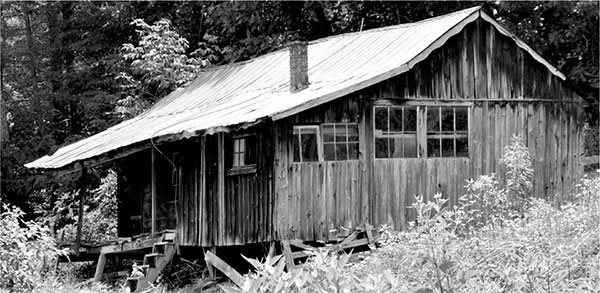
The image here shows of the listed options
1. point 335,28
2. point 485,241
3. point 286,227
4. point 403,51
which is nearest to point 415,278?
point 485,241

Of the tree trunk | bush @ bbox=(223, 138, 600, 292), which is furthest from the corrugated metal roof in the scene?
the tree trunk

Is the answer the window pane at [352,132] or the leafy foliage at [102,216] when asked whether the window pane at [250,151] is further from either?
the leafy foliage at [102,216]

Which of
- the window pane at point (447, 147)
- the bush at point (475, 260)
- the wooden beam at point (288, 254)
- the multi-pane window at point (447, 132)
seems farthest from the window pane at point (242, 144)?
the bush at point (475, 260)

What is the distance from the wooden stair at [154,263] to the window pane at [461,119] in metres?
6.33

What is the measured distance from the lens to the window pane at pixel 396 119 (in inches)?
721

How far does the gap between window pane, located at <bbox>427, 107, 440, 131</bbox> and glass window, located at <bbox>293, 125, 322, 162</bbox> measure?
7.92 ft

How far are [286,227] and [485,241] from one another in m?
6.06

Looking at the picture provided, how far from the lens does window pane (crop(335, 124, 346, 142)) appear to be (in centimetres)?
1781

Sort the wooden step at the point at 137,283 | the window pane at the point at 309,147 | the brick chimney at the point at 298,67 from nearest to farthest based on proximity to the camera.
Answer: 1. the window pane at the point at 309,147
2. the wooden step at the point at 137,283
3. the brick chimney at the point at 298,67

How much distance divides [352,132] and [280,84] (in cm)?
309

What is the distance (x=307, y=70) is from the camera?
1953 cm

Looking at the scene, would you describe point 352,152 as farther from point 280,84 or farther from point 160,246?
point 160,246

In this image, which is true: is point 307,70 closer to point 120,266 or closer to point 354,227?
point 354,227

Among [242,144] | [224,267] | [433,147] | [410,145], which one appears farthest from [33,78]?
[433,147]
